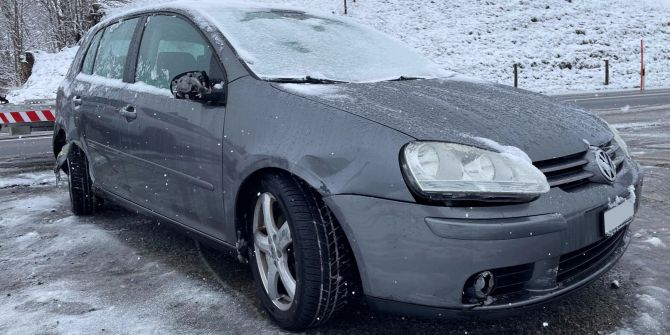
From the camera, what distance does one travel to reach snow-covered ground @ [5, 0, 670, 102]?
869 inches

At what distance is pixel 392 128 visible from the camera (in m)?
2.17

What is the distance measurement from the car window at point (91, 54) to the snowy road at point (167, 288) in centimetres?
115

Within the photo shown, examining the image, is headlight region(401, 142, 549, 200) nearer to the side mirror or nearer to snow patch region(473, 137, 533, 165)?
snow patch region(473, 137, 533, 165)

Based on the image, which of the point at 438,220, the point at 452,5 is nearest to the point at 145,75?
the point at 438,220

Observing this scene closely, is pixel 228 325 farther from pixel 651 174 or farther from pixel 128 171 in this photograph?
pixel 651 174

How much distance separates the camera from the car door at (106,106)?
12.1 ft

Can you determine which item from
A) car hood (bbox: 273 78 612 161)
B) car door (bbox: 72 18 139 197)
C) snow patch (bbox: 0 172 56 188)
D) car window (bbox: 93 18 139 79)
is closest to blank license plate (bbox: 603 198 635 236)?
car hood (bbox: 273 78 612 161)

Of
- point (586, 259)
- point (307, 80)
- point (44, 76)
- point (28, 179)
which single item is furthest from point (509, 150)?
point (44, 76)

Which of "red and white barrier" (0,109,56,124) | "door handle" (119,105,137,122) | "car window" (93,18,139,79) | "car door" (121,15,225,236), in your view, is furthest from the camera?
"red and white barrier" (0,109,56,124)

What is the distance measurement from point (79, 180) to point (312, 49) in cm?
241

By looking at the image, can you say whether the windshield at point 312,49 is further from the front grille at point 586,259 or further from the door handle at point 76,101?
the door handle at point 76,101

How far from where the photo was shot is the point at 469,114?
7.99 feet

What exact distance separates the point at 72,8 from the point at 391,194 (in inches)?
1104

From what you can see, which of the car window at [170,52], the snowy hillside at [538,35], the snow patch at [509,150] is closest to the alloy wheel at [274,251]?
the car window at [170,52]
